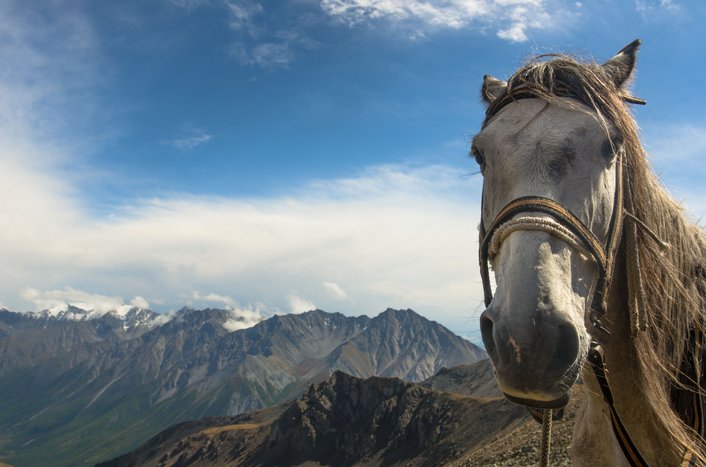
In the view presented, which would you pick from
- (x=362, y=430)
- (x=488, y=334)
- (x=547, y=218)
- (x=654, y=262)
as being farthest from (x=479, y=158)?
(x=362, y=430)

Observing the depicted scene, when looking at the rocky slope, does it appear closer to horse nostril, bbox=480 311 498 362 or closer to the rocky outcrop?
the rocky outcrop

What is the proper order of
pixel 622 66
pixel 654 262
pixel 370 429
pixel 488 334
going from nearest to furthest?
pixel 488 334, pixel 654 262, pixel 622 66, pixel 370 429

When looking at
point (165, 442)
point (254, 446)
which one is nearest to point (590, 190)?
point (254, 446)

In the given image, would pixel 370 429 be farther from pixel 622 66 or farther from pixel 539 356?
pixel 539 356

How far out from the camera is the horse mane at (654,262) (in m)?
3.08

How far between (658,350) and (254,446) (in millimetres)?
143810

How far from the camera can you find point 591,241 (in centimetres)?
265

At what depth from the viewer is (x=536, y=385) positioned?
229 cm

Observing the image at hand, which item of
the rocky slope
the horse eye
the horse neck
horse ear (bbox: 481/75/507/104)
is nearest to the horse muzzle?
the horse neck

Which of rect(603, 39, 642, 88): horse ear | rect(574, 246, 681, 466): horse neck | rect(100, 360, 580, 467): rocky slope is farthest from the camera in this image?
rect(100, 360, 580, 467): rocky slope

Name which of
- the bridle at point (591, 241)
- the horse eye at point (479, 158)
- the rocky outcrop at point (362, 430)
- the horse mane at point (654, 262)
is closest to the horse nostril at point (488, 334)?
the bridle at point (591, 241)

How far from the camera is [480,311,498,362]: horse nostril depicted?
2418 millimetres

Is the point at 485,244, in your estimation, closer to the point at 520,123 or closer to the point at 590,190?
the point at 590,190

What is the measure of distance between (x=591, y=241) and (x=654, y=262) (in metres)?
0.82
